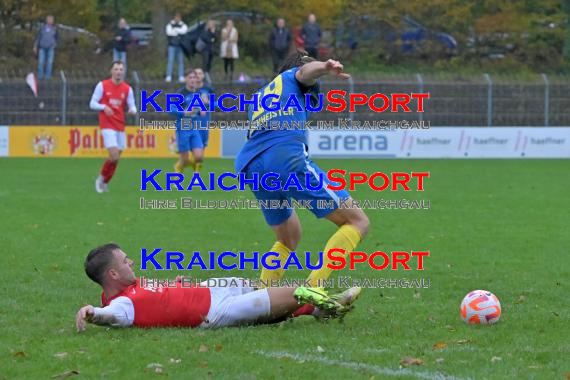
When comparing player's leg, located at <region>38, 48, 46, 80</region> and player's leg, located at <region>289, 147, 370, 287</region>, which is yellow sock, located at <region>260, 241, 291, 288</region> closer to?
player's leg, located at <region>289, 147, 370, 287</region>

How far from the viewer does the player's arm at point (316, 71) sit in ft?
22.7

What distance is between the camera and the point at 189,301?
686 centimetres

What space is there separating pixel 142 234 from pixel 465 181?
402 inches

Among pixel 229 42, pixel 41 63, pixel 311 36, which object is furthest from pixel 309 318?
pixel 41 63

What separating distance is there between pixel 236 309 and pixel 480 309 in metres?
1.55

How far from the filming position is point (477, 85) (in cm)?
3194

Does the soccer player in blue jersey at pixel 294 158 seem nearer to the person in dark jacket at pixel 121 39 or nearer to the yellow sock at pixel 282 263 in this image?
the yellow sock at pixel 282 263

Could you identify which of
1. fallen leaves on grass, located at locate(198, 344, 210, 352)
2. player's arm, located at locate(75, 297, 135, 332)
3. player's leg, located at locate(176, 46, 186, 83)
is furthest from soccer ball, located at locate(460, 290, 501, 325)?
player's leg, located at locate(176, 46, 186, 83)

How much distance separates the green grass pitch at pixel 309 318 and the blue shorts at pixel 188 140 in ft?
5.87

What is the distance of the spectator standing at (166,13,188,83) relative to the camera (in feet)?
99.3

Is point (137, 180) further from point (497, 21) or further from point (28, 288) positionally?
point (497, 21)

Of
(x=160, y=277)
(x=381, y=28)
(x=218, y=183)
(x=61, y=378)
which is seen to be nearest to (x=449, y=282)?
(x=160, y=277)

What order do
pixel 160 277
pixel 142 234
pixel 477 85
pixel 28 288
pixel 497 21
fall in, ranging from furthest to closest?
pixel 497 21, pixel 477 85, pixel 142 234, pixel 160 277, pixel 28 288

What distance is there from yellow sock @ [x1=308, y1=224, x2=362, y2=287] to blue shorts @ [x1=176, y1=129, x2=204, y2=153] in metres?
12.5
